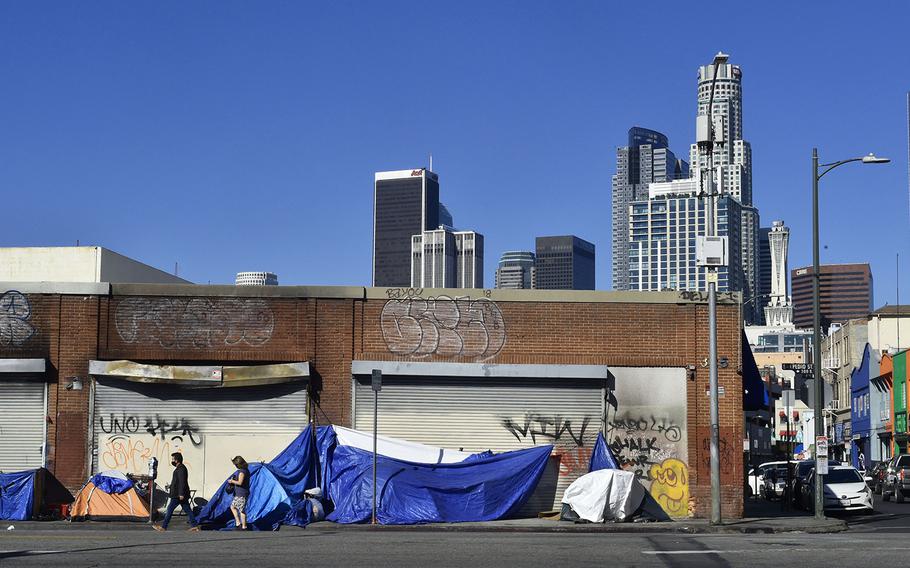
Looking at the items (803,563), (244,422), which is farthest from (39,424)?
(803,563)

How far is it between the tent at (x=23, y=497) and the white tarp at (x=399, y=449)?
21.2 ft

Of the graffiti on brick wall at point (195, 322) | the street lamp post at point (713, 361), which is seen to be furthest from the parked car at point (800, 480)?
the graffiti on brick wall at point (195, 322)

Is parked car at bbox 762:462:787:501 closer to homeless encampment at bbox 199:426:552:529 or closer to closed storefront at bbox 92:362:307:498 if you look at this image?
homeless encampment at bbox 199:426:552:529

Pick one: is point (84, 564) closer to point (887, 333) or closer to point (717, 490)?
point (717, 490)

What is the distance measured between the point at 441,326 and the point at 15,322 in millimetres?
9752

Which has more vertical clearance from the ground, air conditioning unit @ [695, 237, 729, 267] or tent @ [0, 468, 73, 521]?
air conditioning unit @ [695, 237, 729, 267]

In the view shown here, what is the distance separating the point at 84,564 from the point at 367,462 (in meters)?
10.4

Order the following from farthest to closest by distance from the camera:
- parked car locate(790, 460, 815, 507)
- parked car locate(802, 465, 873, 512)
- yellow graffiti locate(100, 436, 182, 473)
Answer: parked car locate(790, 460, 815, 507)
parked car locate(802, 465, 873, 512)
yellow graffiti locate(100, 436, 182, 473)

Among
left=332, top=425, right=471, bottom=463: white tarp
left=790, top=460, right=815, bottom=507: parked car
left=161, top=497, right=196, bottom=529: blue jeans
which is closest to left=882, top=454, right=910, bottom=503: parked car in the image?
left=790, top=460, right=815, bottom=507: parked car

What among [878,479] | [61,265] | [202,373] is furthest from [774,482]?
[61,265]

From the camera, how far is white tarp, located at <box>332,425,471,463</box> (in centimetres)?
2658

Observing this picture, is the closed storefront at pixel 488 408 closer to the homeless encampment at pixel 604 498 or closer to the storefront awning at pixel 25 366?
the homeless encampment at pixel 604 498

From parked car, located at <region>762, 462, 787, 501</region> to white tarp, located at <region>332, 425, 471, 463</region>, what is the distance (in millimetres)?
20523

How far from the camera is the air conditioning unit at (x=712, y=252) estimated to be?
84.6ft
